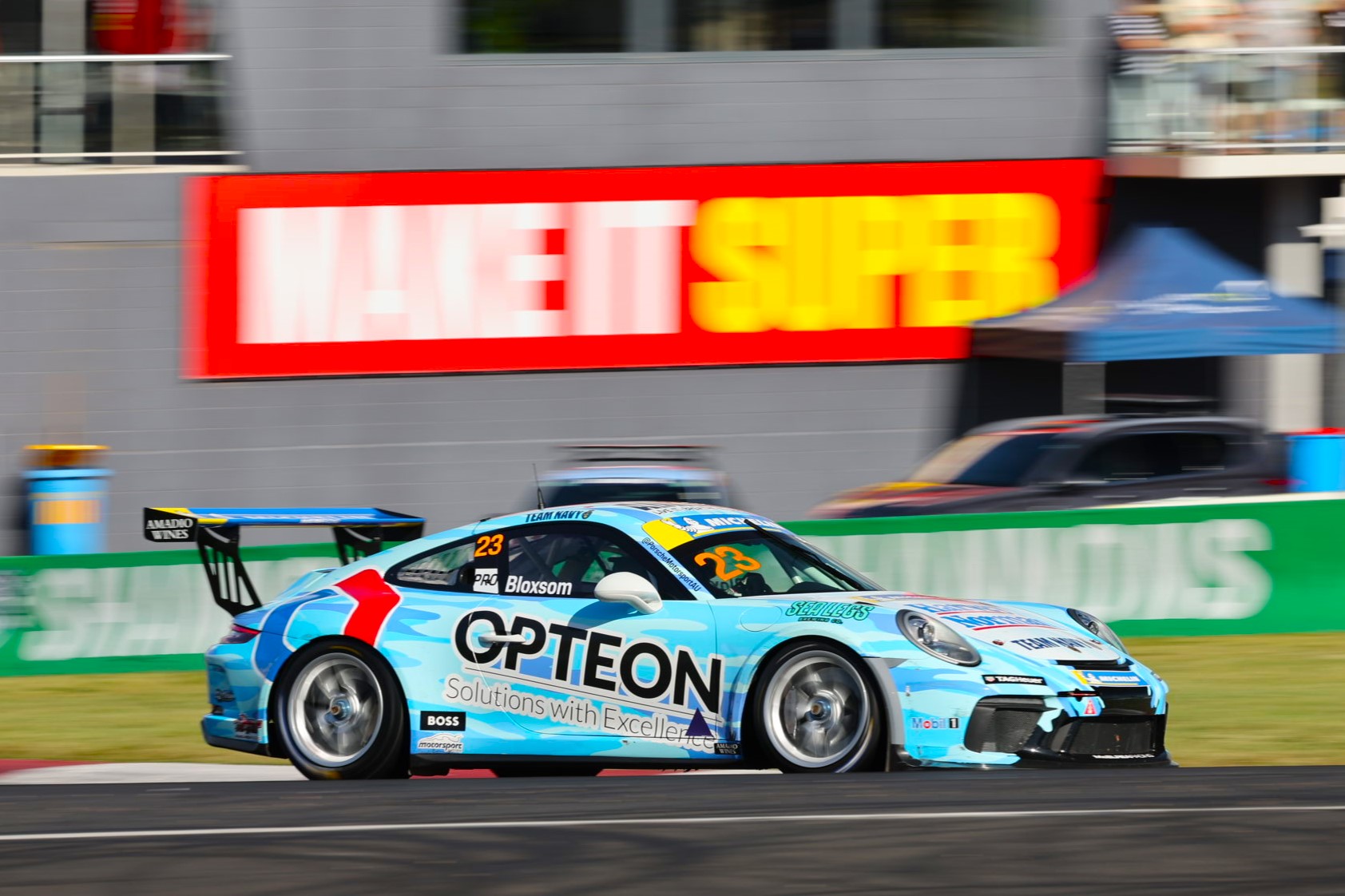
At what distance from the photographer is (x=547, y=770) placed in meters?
8.82

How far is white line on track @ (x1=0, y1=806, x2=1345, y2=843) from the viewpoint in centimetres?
668

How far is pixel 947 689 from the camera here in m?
7.79

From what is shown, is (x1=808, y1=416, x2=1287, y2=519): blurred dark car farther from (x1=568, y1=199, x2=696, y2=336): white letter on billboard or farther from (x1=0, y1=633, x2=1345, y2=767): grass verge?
(x1=568, y1=199, x2=696, y2=336): white letter on billboard

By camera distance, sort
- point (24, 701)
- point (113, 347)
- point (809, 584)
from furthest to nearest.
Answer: point (113, 347), point (24, 701), point (809, 584)

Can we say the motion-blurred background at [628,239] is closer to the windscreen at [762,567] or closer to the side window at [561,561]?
the windscreen at [762,567]

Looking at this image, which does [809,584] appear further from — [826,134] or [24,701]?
[826,134]

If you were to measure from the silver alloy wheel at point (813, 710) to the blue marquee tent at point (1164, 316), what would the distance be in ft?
33.9

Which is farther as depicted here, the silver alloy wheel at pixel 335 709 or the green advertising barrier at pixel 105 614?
the green advertising barrier at pixel 105 614

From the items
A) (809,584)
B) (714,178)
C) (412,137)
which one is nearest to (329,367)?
(412,137)

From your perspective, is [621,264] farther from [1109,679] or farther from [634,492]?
[1109,679]

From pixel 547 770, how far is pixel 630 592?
1.10m

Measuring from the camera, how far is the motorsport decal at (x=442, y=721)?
27.8 feet

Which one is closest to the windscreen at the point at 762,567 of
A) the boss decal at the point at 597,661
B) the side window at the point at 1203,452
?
the boss decal at the point at 597,661

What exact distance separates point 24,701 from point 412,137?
25.7 feet
